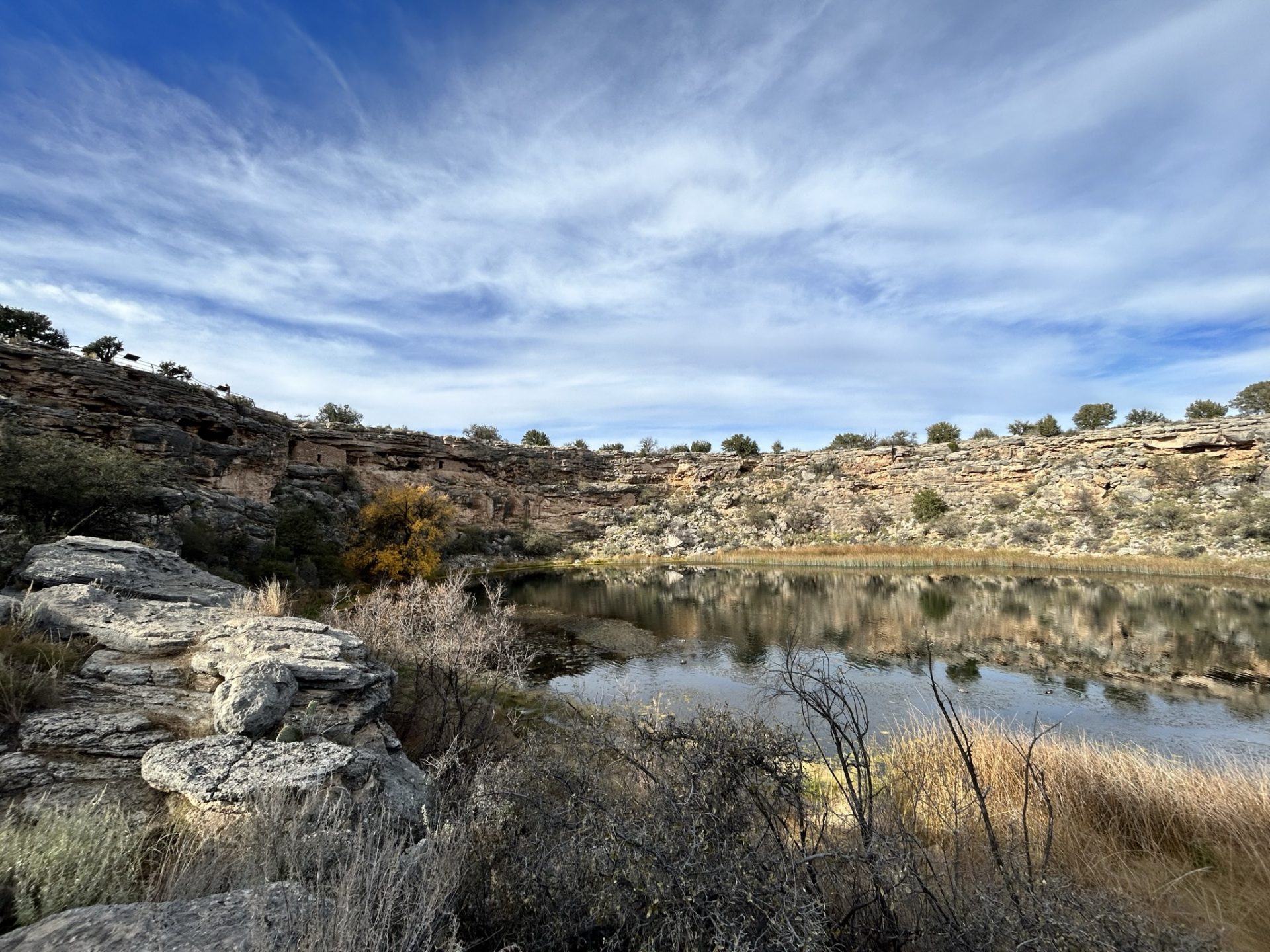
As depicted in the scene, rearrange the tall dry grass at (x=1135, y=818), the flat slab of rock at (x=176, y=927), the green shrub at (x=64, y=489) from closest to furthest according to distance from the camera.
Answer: the flat slab of rock at (x=176, y=927) → the tall dry grass at (x=1135, y=818) → the green shrub at (x=64, y=489)

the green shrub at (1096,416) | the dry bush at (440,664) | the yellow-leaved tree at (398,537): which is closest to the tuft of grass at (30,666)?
the dry bush at (440,664)

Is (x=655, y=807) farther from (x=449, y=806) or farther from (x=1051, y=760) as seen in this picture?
(x=1051, y=760)

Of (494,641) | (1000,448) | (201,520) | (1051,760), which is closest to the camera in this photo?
(1051,760)

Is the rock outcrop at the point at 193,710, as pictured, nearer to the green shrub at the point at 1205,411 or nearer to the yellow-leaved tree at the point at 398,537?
the yellow-leaved tree at the point at 398,537

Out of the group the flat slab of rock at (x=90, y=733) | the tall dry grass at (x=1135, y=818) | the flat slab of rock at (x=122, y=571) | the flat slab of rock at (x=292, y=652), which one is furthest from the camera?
the flat slab of rock at (x=122, y=571)

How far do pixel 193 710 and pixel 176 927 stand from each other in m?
2.99

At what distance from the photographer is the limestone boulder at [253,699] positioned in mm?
4125

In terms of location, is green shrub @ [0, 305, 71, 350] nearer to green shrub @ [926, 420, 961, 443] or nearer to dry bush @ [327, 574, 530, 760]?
dry bush @ [327, 574, 530, 760]

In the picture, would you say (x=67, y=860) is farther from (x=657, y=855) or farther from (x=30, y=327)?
(x=30, y=327)

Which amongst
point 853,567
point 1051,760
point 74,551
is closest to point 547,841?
point 1051,760

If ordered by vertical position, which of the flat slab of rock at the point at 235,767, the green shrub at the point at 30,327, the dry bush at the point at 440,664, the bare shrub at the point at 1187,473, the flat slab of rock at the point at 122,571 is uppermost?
the green shrub at the point at 30,327

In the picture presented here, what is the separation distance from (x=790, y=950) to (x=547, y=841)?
130cm

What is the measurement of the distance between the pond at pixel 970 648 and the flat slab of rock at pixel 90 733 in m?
5.44

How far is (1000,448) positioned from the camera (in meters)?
42.6
